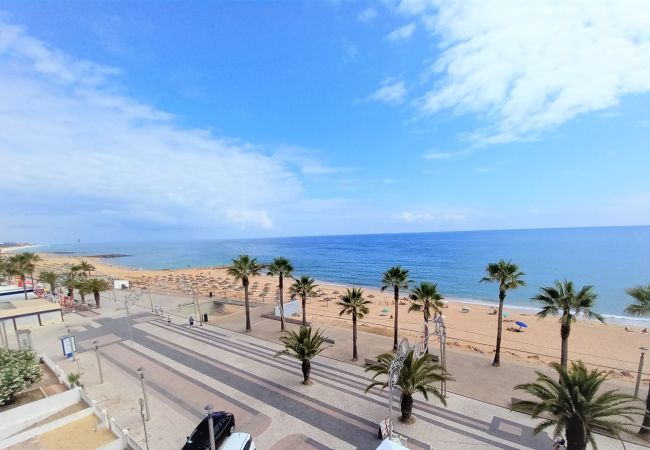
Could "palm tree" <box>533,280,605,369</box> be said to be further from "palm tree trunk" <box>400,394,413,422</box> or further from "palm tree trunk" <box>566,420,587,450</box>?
"palm tree trunk" <box>400,394,413,422</box>

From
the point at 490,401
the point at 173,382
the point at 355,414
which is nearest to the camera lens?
the point at 355,414

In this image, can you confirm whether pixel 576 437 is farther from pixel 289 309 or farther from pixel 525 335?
pixel 525 335

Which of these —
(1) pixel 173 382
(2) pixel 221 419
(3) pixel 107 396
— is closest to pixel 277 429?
(2) pixel 221 419

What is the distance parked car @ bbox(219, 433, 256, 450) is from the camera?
12628 millimetres

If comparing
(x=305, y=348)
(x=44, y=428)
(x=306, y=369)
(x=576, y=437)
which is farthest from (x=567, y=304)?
(x=44, y=428)

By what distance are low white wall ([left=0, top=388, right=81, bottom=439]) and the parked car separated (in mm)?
9518

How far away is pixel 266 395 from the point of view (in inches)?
727

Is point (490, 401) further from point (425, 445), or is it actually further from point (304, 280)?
point (304, 280)

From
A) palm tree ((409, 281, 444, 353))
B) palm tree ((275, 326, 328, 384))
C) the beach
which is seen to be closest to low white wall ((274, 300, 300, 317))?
the beach

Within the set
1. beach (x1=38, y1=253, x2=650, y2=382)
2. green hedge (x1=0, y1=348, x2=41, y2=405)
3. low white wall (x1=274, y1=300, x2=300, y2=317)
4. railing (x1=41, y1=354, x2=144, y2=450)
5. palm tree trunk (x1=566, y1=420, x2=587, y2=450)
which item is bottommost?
beach (x1=38, y1=253, x2=650, y2=382)

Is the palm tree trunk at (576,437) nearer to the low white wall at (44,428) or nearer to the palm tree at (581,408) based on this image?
the palm tree at (581,408)

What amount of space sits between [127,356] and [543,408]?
2734 centimetres

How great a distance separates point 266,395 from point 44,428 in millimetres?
10283

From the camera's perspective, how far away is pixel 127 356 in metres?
24.3
